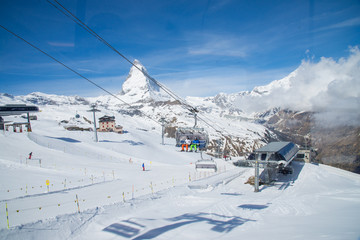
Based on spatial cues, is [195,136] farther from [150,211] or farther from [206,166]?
[150,211]

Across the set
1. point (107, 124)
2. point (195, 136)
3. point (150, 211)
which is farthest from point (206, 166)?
point (107, 124)

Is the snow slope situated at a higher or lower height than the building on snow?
lower

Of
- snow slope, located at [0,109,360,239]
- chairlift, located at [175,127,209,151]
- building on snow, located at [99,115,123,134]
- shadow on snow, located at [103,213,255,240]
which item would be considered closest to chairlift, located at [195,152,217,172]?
snow slope, located at [0,109,360,239]

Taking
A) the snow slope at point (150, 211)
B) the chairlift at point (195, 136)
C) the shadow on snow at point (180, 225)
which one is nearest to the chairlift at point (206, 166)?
the snow slope at point (150, 211)

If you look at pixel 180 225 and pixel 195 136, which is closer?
pixel 180 225

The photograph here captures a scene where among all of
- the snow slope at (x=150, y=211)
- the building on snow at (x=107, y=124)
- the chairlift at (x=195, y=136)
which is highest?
the building on snow at (x=107, y=124)

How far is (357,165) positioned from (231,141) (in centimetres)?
10368

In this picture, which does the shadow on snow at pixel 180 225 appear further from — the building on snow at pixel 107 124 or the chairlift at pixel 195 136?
the building on snow at pixel 107 124

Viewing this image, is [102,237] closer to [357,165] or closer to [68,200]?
[68,200]

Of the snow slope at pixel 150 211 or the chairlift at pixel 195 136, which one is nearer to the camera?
the snow slope at pixel 150 211

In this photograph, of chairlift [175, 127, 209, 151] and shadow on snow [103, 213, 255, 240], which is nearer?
shadow on snow [103, 213, 255, 240]

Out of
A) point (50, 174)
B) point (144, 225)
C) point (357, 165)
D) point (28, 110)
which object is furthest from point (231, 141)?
point (144, 225)

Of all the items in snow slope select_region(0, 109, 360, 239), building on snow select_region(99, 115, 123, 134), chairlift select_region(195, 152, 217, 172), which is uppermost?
building on snow select_region(99, 115, 123, 134)

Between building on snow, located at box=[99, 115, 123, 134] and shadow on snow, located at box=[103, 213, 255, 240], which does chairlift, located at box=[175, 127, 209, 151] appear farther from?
building on snow, located at box=[99, 115, 123, 134]
